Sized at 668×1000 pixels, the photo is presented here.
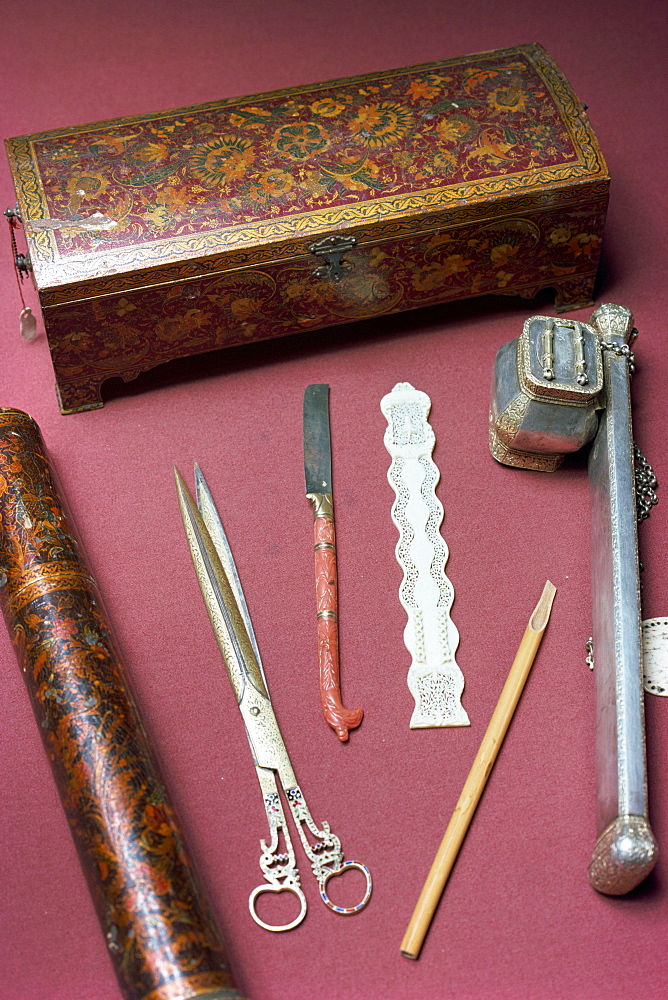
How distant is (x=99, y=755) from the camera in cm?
257

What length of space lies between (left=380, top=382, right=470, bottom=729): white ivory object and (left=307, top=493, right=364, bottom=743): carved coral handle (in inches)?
7.2

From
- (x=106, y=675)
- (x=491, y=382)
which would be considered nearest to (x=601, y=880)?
(x=106, y=675)

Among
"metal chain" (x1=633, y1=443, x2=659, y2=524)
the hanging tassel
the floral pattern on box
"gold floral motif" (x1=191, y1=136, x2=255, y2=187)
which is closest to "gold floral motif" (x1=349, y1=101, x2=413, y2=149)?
the floral pattern on box

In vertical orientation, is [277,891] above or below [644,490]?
below

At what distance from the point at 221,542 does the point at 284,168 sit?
123 cm

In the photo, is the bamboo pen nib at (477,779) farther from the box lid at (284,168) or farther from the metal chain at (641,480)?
the box lid at (284,168)

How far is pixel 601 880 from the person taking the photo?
2588 millimetres

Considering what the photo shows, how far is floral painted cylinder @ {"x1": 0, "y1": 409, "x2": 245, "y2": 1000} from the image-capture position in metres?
2.33

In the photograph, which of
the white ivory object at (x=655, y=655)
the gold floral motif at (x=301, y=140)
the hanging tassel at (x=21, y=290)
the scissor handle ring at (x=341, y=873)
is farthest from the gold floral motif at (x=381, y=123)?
the scissor handle ring at (x=341, y=873)

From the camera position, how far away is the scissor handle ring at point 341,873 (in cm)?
262

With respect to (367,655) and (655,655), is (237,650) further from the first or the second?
(655,655)

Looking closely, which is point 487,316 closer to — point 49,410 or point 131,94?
point 49,410

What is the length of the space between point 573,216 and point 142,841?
7.59 feet

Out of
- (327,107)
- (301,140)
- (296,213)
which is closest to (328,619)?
(296,213)
